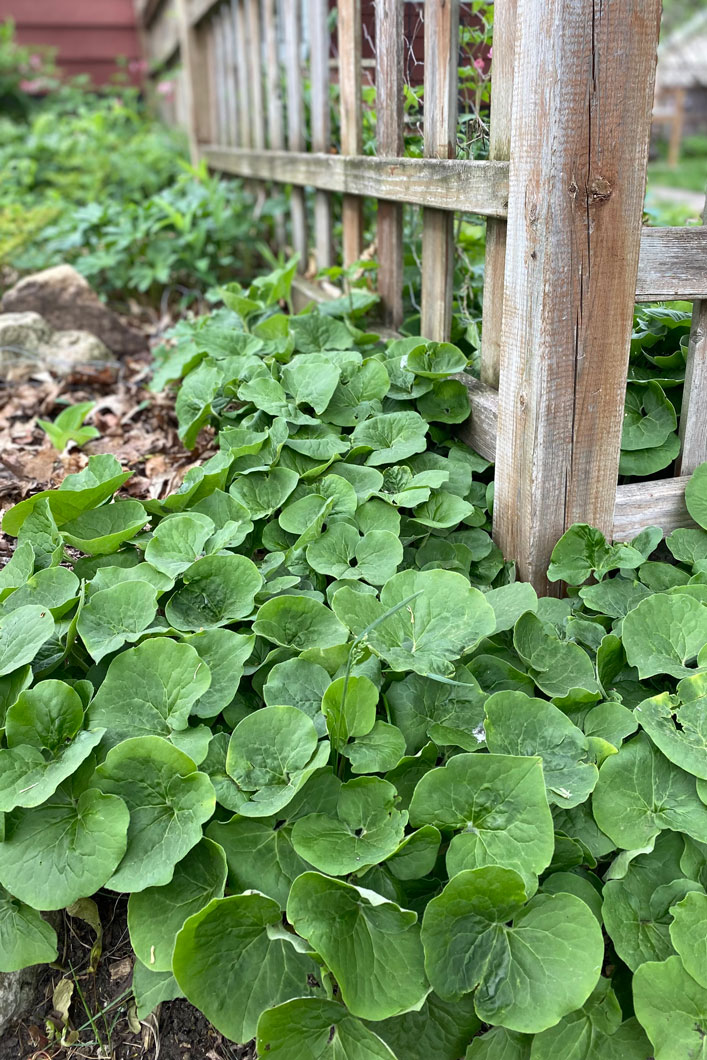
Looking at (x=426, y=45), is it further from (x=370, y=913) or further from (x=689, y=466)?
(x=370, y=913)

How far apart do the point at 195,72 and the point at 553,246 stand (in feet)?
16.1

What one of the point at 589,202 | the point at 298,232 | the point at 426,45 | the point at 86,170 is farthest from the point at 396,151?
the point at 86,170

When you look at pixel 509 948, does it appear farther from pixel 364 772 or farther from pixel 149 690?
pixel 149 690

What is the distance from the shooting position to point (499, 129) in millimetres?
1700

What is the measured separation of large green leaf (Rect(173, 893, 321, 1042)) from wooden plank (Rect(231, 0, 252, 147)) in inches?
165

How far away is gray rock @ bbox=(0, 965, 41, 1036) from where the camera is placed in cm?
127

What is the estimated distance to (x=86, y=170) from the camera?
17.6 feet

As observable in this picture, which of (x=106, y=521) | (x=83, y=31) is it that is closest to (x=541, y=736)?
(x=106, y=521)

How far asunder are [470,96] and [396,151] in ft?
1.17

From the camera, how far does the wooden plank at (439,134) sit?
1.94m

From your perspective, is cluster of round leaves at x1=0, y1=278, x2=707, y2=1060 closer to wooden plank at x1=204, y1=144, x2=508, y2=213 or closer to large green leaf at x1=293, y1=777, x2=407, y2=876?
large green leaf at x1=293, y1=777, x2=407, y2=876

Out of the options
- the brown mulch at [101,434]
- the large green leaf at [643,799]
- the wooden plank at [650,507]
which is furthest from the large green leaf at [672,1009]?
the brown mulch at [101,434]

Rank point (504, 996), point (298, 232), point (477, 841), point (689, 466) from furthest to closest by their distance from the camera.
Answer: point (298, 232), point (689, 466), point (477, 841), point (504, 996)

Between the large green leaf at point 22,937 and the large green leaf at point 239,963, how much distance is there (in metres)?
0.25
